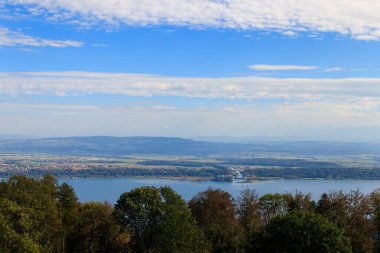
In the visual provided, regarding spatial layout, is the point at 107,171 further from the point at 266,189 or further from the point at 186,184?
the point at 266,189

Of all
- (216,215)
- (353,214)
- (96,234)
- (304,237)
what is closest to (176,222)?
(304,237)

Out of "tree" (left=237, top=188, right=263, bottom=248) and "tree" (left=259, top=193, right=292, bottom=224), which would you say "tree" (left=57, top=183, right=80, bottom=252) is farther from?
"tree" (left=259, top=193, right=292, bottom=224)

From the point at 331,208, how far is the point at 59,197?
54.3 ft

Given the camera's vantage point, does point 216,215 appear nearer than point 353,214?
No

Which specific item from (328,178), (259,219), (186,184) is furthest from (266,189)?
(259,219)

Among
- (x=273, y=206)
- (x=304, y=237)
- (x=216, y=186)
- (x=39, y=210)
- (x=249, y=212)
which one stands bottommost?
(x=216, y=186)

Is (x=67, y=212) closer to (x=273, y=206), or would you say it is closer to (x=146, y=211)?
(x=146, y=211)

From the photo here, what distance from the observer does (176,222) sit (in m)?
23.7

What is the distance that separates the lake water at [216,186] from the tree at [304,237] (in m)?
47.2

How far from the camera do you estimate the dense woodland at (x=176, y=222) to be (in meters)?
22.2

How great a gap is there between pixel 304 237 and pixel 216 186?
6634cm

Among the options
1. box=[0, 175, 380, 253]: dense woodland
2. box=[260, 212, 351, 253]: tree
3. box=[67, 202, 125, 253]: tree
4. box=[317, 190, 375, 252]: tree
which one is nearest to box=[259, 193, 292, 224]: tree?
box=[0, 175, 380, 253]: dense woodland

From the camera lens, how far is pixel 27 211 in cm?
2375

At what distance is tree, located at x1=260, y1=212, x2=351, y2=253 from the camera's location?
21.6 metres
